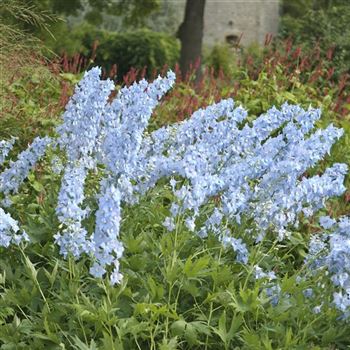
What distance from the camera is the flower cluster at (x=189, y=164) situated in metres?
3.39

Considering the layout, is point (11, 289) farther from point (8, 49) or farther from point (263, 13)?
point (263, 13)

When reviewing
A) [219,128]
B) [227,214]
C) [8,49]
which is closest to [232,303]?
[227,214]

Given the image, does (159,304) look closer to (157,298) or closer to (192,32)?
(157,298)

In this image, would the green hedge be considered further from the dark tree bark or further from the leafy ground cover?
the leafy ground cover

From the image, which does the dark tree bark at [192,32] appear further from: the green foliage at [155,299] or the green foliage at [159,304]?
the green foliage at [159,304]

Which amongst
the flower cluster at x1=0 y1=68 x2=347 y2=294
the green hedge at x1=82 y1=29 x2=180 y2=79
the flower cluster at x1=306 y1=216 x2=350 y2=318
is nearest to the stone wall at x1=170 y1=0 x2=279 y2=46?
the green hedge at x1=82 y1=29 x2=180 y2=79

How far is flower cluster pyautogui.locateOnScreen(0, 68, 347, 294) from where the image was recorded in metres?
3.39

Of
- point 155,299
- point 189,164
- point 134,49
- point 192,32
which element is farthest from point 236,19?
point 155,299

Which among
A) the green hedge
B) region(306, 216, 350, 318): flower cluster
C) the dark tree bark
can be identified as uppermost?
region(306, 216, 350, 318): flower cluster

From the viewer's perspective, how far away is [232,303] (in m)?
3.31

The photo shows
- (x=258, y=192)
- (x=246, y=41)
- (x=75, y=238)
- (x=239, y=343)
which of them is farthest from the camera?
(x=246, y=41)

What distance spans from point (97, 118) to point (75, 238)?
2.58ft

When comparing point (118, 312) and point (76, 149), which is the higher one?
point (76, 149)

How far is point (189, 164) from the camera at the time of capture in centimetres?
343
